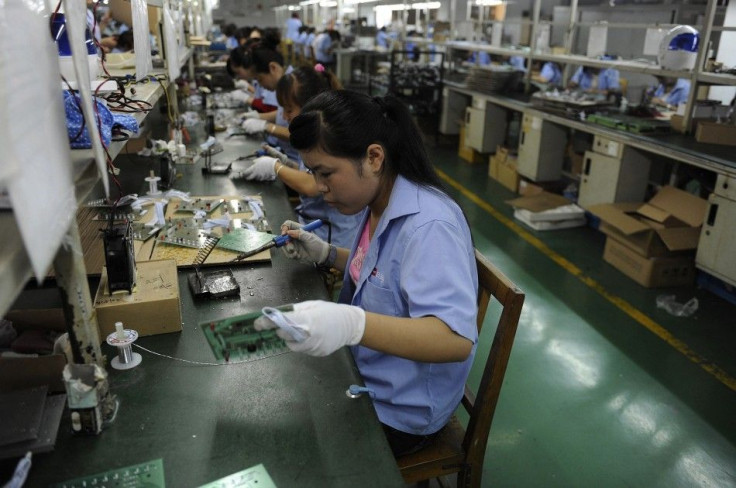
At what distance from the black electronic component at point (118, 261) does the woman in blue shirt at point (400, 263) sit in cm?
50

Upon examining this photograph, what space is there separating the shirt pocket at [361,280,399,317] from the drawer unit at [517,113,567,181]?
145 inches

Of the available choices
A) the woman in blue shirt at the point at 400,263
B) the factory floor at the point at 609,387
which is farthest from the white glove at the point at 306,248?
the factory floor at the point at 609,387

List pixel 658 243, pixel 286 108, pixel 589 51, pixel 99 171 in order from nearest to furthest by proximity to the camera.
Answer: pixel 99 171
pixel 286 108
pixel 658 243
pixel 589 51

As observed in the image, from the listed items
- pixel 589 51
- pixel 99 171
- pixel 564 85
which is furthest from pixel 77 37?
pixel 564 85

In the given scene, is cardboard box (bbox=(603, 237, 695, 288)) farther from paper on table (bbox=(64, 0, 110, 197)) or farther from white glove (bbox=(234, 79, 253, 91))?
white glove (bbox=(234, 79, 253, 91))

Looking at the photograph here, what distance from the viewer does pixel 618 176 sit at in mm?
3600

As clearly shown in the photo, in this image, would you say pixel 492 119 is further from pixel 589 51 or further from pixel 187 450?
pixel 187 450

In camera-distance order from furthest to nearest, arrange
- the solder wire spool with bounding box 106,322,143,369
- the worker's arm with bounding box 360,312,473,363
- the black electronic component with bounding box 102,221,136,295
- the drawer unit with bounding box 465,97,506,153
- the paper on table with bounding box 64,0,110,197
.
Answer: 1. the drawer unit with bounding box 465,97,506,153
2. the black electronic component with bounding box 102,221,136,295
3. the solder wire spool with bounding box 106,322,143,369
4. the worker's arm with bounding box 360,312,473,363
5. the paper on table with bounding box 64,0,110,197

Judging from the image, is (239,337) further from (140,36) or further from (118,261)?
(140,36)

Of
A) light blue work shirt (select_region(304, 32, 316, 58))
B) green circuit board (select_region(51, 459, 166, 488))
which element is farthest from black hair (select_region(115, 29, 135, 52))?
light blue work shirt (select_region(304, 32, 316, 58))

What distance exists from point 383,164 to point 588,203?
3160mm

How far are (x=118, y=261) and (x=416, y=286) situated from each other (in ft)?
2.41

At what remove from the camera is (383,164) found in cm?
128

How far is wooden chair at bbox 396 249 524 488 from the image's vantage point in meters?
1.23
